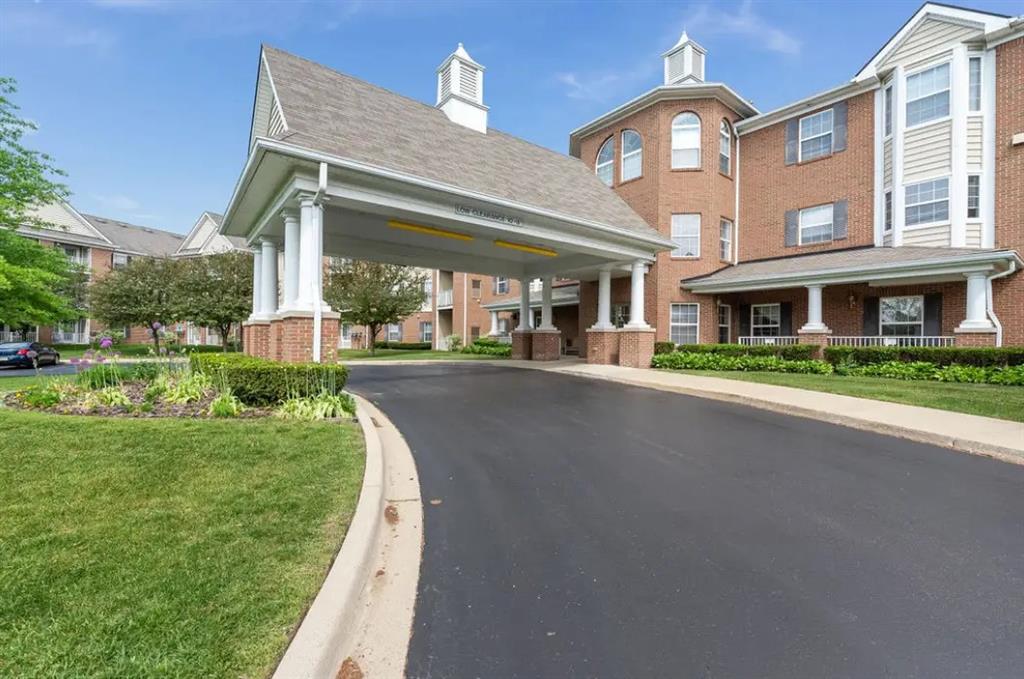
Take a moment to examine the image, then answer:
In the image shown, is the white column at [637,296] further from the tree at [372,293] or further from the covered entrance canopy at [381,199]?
the tree at [372,293]

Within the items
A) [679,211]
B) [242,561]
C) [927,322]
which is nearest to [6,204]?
[242,561]

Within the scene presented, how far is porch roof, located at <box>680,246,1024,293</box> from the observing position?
13117 mm

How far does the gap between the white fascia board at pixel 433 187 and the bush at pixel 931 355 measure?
6.68 metres

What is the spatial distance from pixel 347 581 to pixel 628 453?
13.1ft

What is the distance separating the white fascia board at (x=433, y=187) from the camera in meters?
8.77

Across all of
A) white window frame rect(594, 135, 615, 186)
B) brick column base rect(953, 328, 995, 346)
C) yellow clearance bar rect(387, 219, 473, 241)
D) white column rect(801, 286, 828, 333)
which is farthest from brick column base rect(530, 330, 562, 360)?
brick column base rect(953, 328, 995, 346)

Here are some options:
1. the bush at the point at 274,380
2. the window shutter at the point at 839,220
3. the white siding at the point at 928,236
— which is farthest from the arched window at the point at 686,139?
the bush at the point at 274,380

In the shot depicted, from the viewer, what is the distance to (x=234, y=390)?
25.1 feet

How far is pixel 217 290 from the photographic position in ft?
96.5

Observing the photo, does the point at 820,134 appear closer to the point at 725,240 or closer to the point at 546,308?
the point at 725,240

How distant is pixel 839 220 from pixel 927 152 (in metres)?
3.14

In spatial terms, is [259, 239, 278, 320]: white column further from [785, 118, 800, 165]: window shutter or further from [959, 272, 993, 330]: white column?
[785, 118, 800, 165]: window shutter

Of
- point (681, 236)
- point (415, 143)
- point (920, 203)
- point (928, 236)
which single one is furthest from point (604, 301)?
point (920, 203)

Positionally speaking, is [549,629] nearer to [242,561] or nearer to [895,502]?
[242,561]
